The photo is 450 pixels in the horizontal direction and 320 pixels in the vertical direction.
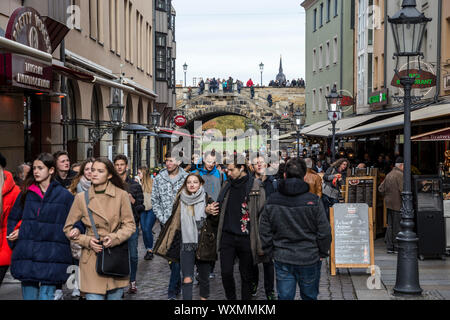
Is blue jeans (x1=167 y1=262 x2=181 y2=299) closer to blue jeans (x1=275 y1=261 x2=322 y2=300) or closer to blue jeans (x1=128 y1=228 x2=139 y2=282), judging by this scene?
blue jeans (x1=128 y1=228 x2=139 y2=282)

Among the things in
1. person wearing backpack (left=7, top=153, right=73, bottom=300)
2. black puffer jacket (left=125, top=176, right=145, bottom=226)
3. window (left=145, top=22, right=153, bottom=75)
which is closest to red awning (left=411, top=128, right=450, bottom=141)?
black puffer jacket (left=125, top=176, right=145, bottom=226)

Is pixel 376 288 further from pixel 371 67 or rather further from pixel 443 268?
pixel 371 67

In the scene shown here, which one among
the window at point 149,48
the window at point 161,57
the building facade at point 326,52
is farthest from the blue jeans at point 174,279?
the window at point 161,57

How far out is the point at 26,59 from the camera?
38.0 ft

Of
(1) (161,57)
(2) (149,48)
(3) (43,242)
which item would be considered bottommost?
(3) (43,242)

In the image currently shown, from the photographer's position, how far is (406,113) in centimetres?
893

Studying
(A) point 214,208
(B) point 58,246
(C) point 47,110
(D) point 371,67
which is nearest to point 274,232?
(A) point 214,208

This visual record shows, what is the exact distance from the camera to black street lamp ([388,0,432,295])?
8.68 m

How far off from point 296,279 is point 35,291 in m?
2.41

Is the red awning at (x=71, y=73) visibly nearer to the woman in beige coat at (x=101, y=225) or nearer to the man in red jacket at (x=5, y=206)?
the man in red jacket at (x=5, y=206)

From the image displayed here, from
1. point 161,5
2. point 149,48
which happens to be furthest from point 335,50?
point 149,48

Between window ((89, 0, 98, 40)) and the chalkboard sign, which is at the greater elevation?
window ((89, 0, 98, 40))

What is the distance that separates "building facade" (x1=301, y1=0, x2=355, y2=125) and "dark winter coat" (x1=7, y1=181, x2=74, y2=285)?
28541 mm

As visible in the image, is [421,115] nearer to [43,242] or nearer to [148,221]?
[148,221]
